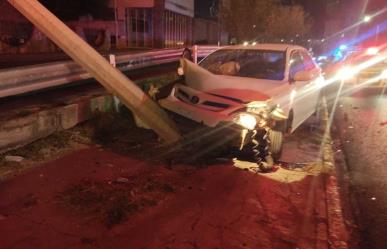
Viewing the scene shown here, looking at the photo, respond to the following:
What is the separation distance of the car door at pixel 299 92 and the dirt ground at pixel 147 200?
1.29 metres

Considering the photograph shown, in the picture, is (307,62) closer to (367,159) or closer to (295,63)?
(295,63)

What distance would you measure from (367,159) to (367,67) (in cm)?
845

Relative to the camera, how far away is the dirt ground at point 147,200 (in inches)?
158

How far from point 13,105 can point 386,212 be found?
5628 mm

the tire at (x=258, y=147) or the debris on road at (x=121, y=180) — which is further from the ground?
the tire at (x=258, y=147)

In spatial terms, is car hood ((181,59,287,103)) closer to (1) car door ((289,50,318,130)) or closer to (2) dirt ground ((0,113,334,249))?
(1) car door ((289,50,318,130))

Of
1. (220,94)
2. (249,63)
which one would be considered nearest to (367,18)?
(249,63)

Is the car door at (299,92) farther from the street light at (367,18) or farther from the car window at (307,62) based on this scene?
the street light at (367,18)

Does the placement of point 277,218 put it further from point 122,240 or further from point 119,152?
point 119,152

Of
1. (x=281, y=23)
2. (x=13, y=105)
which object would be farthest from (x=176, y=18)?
(x=13, y=105)

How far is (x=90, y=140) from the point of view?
22.2ft

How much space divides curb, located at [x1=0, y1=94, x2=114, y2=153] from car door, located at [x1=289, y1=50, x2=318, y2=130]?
3420 millimetres

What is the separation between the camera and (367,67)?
1442cm

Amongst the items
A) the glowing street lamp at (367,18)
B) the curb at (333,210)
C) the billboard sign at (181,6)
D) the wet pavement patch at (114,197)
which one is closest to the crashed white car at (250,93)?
the curb at (333,210)
